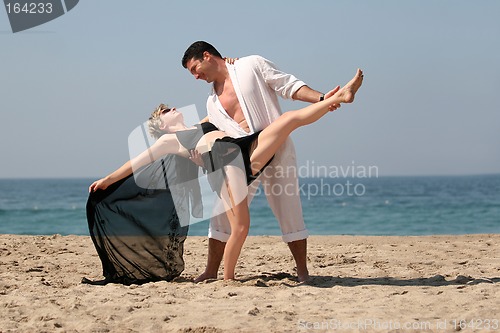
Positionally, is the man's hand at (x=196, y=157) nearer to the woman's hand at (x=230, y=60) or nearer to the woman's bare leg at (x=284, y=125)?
the woman's bare leg at (x=284, y=125)

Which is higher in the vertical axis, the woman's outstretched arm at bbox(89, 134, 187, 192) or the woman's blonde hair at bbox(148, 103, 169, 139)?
the woman's blonde hair at bbox(148, 103, 169, 139)

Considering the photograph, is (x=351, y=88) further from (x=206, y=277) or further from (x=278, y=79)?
(x=206, y=277)

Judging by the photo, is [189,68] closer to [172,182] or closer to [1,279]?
[172,182]

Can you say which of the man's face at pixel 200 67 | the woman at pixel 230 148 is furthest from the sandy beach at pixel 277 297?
the man's face at pixel 200 67

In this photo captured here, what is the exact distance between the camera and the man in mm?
5660

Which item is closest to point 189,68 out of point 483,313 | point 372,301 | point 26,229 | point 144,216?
point 144,216

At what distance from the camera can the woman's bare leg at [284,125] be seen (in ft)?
17.7

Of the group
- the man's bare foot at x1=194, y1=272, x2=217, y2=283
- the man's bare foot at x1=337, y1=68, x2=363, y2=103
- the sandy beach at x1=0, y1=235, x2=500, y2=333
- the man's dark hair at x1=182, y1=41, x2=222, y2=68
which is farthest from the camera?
the man's bare foot at x1=194, y1=272, x2=217, y2=283

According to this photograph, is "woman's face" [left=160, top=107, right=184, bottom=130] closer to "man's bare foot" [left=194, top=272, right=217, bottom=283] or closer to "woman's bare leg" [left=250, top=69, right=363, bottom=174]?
"woman's bare leg" [left=250, top=69, right=363, bottom=174]

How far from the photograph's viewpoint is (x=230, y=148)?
221 inches

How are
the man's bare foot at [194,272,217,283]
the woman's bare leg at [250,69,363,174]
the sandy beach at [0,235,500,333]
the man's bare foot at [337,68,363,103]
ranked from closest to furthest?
the sandy beach at [0,235,500,333], the man's bare foot at [337,68,363,103], the woman's bare leg at [250,69,363,174], the man's bare foot at [194,272,217,283]

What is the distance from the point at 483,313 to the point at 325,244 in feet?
14.2

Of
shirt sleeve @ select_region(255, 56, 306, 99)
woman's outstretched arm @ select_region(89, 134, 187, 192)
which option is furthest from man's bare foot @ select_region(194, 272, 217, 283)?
shirt sleeve @ select_region(255, 56, 306, 99)

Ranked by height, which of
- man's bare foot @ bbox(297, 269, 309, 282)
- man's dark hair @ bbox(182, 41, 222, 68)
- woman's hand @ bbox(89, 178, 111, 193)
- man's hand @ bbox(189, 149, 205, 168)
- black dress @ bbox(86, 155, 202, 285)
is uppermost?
man's dark hair @ bbox(182, 41, 222, 68)
